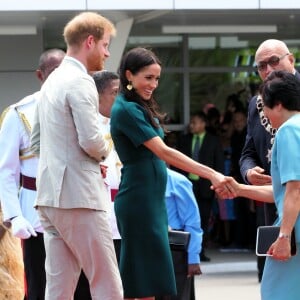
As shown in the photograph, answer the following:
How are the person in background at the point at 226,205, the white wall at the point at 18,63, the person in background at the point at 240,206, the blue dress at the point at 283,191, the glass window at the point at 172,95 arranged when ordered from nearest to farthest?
the blue dress at the point at 283,191
the white wall at the point at 18,63
the person in background at the point at 240,206
the person in background at the point at 226,205
the glass window at the point at 172,95

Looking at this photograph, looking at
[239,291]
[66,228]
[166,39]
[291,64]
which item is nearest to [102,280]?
[66,228]

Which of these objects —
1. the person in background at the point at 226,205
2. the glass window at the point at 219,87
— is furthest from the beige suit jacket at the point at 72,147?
the glass window at the point at 219,87

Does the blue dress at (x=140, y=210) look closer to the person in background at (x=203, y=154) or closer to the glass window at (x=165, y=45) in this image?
the person in background at (x=203, y=154)

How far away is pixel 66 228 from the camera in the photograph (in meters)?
6.24

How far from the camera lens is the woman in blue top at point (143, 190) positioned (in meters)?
6.77

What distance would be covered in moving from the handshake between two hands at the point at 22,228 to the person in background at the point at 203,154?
8265mm

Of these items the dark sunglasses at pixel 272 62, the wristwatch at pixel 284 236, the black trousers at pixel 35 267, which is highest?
the dark sunglasses at pixel 272 62

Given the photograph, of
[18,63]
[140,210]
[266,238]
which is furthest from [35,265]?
[18,63]

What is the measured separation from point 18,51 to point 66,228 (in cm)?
903

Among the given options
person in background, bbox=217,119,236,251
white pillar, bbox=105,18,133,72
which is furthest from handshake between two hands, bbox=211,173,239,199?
person in background, bbox=217,119,236,251

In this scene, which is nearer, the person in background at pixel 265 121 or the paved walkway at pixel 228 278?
the person in background at pixel 265 121

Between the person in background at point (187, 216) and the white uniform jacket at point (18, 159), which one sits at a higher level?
the white uniform jacket at point (18, 159)

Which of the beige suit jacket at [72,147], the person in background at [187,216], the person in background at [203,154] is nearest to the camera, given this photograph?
the beige suit jacket at [72,147]

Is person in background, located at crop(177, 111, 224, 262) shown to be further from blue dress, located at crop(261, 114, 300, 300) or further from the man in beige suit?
blue dress, located at crop(261, 114, 300, 300)
